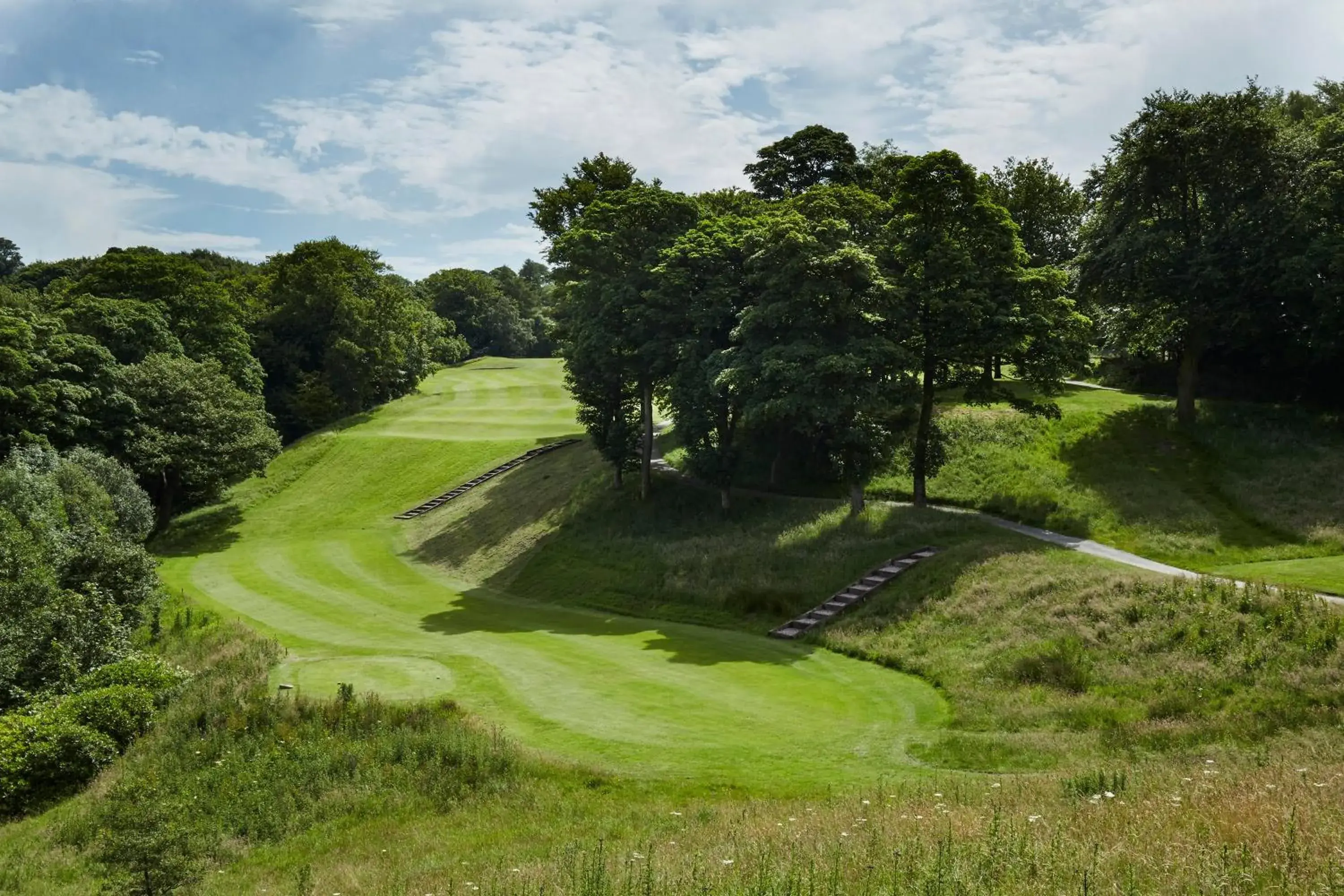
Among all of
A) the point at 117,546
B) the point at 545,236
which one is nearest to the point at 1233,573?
the point at 117,546

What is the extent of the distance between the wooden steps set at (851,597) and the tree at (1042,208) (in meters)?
36.9

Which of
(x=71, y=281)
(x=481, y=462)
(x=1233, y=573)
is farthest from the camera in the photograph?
(x=71, y=281)

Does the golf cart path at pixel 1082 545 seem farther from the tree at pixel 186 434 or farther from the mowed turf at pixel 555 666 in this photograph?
the tree at pixel 186 434

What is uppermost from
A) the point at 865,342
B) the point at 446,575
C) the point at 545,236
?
the point at 545,236

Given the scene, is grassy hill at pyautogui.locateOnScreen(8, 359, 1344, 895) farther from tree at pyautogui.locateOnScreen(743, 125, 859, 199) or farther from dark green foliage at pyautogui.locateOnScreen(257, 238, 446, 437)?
dark green foliage at pyautogui.locateOnScreen(257, 238, 446, 437)

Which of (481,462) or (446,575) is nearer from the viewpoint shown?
(446,575)

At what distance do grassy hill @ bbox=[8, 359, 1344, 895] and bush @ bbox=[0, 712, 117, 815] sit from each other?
1.15 m

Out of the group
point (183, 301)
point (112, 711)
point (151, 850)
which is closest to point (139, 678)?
point (112, 711)

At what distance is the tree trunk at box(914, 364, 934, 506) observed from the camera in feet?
119

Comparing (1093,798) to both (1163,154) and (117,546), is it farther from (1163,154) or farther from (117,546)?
(1163,154)

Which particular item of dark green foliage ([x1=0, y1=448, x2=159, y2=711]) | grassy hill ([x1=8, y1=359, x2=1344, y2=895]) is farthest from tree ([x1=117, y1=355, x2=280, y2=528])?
grassy hill ([x1=8, y1=359, x2=1344, y2=895])

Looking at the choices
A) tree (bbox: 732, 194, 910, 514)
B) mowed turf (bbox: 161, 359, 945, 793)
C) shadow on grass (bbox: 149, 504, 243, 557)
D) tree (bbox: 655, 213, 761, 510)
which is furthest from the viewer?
shadow on grass (bbox: 149, 504, 243, 557)

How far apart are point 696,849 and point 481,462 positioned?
2117 inches

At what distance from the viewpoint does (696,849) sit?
1136 cm
